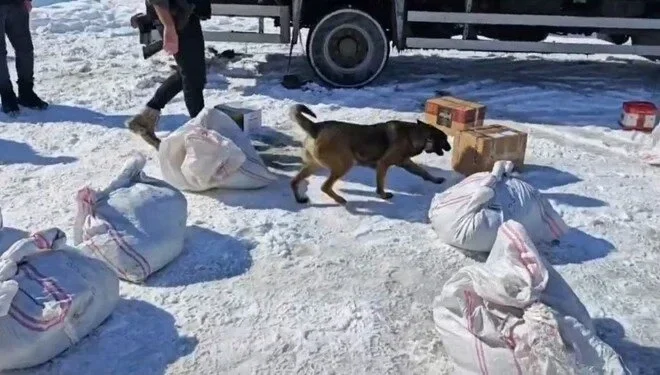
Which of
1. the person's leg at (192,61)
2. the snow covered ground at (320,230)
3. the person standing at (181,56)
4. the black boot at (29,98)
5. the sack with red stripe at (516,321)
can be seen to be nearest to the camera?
the sack with red stripe at (516,321)

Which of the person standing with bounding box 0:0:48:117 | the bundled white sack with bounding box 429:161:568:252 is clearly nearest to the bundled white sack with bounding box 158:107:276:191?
the bundled white sack with bounding box 429:161:568:252

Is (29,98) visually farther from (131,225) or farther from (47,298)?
(47,298)

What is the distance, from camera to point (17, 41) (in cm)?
640

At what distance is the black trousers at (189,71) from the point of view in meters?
5.21

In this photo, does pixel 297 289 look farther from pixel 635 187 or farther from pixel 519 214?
pixel 635 187

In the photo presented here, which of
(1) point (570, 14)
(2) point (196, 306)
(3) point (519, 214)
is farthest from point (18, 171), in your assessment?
(1) point (570, 14)

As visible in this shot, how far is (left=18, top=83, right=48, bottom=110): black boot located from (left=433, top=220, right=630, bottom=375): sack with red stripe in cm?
454

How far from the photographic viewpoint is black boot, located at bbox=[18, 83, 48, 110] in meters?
6.52

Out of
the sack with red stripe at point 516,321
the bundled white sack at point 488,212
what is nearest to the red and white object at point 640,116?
the bundled white sack at point 488,212

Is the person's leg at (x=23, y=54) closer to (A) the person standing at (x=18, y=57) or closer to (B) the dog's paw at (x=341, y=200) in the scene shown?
(A) the person standing at (x=18, y=57)

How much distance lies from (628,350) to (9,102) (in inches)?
201

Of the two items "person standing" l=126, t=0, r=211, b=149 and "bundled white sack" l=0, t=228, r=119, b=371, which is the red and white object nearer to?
"person standing" l=126, t=0, r=211, b=149

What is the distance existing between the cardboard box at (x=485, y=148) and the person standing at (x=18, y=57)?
3526 millimetres

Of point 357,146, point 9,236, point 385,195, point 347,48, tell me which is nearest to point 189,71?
point 357,146
